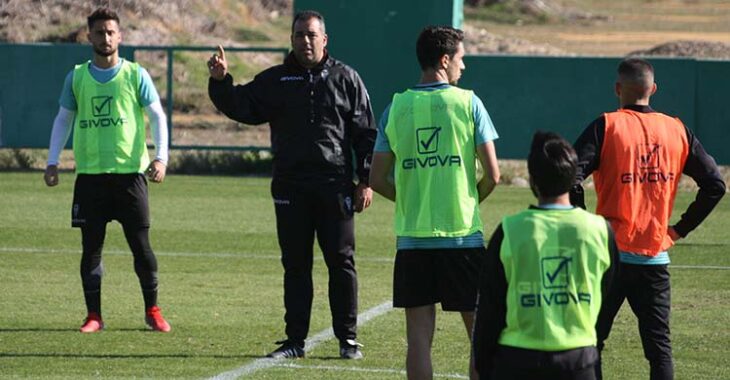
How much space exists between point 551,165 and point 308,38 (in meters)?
3.62

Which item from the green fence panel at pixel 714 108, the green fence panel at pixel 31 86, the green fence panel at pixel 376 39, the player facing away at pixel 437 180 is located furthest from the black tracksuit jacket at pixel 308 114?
the green fence panel at pixel 31 86

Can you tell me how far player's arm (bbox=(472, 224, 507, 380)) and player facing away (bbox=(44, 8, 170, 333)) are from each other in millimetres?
4576

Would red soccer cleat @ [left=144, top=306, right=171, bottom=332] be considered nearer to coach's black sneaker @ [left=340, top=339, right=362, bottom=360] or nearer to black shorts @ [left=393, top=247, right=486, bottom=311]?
coach's black sneaker @ [left=340, top=339, right=362, bottom=360]

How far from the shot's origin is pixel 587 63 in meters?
Answer: 23.3

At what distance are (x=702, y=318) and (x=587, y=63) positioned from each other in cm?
1295

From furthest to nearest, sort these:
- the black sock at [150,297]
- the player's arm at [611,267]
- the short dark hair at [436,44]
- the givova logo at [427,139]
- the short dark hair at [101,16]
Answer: the black sock at [150,297]
the short dark hair at [101,16]
the givova logo at [427,139]
the short dark hair at [436,44]
the player's arm at [611,267]

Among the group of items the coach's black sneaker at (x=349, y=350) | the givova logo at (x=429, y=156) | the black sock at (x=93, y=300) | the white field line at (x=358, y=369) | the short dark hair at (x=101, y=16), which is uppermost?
the short dark hair at (x=101, y=16)

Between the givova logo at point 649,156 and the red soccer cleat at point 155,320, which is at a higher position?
the givova logo at point 649,156

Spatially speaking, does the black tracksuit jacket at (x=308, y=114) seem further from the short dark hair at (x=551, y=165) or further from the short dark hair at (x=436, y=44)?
the short dark hair at (x=551, y=165)

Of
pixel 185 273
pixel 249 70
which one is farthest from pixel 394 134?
pixel 249 70

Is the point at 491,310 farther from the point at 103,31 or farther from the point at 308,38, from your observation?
the point at 103,31

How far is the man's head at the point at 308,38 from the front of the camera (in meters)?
8.73

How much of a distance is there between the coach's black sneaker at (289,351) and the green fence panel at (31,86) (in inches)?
631

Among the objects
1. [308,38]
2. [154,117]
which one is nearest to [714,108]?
[154,117]
